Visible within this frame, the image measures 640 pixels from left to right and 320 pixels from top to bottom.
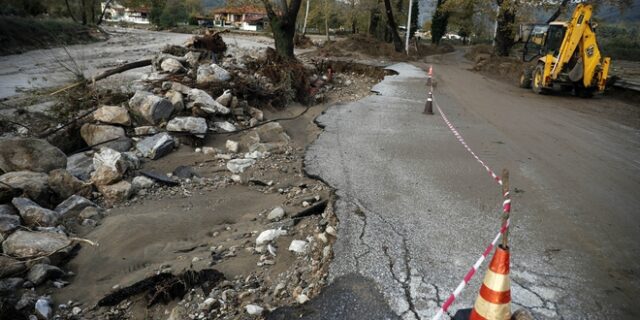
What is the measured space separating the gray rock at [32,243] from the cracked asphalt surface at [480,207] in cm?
293

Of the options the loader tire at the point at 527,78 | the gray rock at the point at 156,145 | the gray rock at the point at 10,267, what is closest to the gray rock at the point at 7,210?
the gray rock at the point at 10,267

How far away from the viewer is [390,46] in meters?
29.0

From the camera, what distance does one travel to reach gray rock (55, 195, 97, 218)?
199 inches

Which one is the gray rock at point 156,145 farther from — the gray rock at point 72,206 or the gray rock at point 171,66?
the gray rock at point 171,66

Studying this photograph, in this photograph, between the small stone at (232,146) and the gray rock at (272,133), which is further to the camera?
the gray rock at (272,133)

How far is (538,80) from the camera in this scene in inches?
567

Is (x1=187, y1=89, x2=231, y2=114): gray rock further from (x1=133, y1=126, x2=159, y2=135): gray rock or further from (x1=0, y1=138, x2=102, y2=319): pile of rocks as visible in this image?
(x1=0, y1=138, x2=102, y2=319): pile of rocks

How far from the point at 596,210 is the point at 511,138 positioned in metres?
3.35

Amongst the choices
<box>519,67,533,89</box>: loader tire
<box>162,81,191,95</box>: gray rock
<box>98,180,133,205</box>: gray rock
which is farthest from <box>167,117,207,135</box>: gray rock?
<box>519,67,533,89</box>: loader tire

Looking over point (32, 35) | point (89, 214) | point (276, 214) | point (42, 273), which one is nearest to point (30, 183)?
point (89, 214)

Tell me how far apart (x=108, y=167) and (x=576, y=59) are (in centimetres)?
1379

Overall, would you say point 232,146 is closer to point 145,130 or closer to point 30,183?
point 145,130

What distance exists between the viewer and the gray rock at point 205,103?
8.30 metres

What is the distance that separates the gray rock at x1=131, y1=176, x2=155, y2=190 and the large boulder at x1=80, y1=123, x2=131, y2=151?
1.33 m
